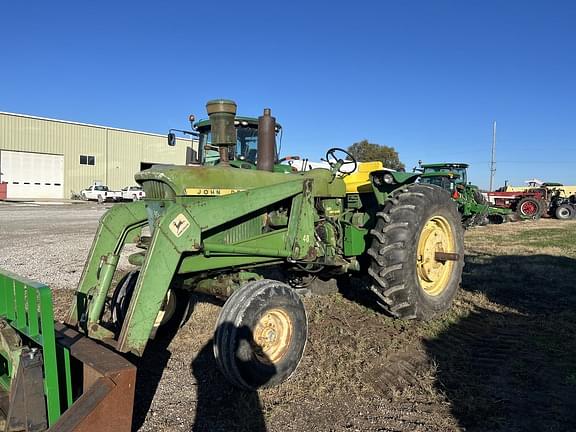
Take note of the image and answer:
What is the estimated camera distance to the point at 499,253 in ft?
33.7

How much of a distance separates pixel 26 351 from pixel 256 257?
1910mm

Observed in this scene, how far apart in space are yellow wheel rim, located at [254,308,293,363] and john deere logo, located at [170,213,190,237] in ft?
2.87

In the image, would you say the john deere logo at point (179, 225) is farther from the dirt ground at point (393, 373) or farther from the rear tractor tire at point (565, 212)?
the rear tractor tire at point (565, 212)

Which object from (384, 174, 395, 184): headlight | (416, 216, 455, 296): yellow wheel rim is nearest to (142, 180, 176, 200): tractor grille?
(384, 174, 395, 184): headlight

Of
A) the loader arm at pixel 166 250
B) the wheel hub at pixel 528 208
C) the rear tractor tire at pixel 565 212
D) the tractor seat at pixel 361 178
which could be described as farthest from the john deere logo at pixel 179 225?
the rear tractor tire at pixel 565 212

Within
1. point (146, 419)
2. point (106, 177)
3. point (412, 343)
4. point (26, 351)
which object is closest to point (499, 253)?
point (412, 343)

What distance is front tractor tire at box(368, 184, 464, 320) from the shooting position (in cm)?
470

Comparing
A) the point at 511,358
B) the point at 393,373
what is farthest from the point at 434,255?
the point at 393,373

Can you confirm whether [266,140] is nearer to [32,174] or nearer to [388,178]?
[388,178]

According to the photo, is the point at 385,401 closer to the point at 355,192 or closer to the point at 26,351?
the point at 26,351

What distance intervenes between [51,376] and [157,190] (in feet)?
5.50

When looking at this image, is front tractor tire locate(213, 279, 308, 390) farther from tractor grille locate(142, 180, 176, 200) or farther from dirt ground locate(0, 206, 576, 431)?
tractor grille locate(142, 180, 176, 200)

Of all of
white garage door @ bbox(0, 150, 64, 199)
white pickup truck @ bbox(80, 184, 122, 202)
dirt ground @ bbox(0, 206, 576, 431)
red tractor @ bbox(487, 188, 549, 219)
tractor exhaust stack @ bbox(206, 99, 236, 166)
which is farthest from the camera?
white pickup truck @ bbox(80, 184, 122, 202)

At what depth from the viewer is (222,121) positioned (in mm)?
4461
